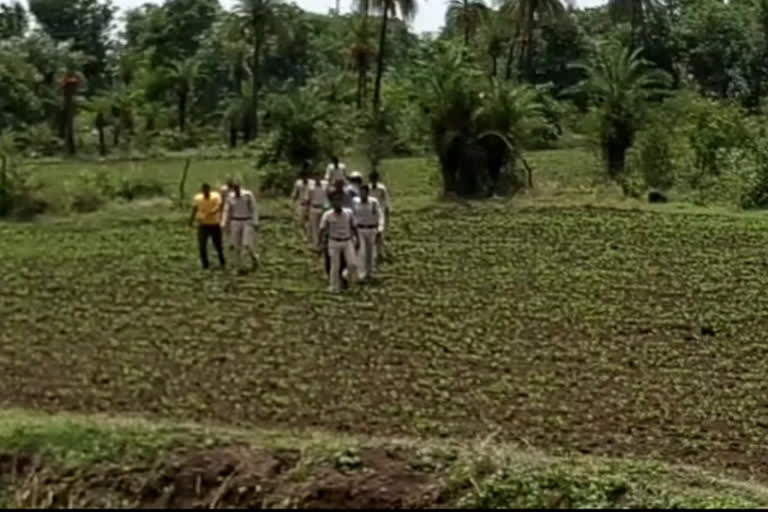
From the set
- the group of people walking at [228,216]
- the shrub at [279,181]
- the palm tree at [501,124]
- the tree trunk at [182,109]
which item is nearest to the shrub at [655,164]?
the palm tree at [501,124]

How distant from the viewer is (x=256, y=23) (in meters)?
51.7

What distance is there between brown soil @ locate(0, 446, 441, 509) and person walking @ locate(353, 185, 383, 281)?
9727 mm

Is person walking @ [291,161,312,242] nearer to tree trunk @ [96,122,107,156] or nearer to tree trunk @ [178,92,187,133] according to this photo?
tree trunk @ [96,122,107,156]

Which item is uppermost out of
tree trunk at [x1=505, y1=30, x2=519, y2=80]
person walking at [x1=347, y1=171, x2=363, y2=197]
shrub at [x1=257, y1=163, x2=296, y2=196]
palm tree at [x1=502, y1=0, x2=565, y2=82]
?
palm tree at [x1=502, y1=0, x2=565, y2=82]

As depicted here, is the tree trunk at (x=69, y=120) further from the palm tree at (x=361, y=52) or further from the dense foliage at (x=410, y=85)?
the palm tree at (x=361, y=52)

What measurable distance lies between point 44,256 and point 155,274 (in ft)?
10.2

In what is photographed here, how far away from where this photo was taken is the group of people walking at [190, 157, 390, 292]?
58.7 feet

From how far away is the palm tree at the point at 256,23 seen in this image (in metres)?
51.1

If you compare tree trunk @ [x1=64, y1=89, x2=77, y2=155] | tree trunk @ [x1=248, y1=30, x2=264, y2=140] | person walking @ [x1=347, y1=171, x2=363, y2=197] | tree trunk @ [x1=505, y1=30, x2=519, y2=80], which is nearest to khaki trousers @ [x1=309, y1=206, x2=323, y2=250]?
person walking @ [x1=347, y1=171, x2=363, y2=197]

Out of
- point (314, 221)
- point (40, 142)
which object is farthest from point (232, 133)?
point (314, 221)

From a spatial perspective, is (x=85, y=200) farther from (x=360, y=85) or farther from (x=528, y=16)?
(x=528, y=16)

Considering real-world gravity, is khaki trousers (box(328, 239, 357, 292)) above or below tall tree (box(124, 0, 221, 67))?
below

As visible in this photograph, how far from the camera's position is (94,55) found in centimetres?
7131

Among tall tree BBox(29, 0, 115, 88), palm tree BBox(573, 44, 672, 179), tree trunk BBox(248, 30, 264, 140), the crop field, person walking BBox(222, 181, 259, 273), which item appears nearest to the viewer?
the crop field
